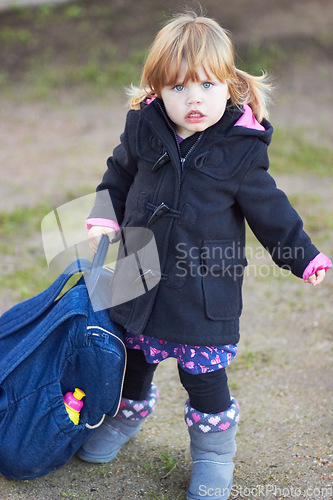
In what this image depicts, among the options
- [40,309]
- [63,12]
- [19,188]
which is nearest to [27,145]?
[19,188]

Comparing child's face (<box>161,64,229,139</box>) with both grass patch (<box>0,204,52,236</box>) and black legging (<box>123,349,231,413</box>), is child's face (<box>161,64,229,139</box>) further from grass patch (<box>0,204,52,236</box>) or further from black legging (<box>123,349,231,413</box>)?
grass patch (<box>0,204,52,236</box>)

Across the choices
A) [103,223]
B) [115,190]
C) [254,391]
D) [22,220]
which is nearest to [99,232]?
[103,223]

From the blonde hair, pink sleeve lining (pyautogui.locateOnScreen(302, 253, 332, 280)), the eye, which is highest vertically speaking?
the blonde hair

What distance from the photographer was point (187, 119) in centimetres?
202

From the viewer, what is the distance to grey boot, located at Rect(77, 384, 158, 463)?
245 cm

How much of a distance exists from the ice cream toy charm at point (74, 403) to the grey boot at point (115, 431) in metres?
0.26

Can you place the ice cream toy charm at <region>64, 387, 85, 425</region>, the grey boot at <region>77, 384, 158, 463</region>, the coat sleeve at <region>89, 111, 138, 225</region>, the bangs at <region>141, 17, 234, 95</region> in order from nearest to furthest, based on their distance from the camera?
1. the bangs at <region>141, 17, 234, 95</region>
2. the ice cream toy charm at <region>64, 387, 85, 425</region>
3. the coat sleeve at <region>89, 111, 138, 225</region>
4. the grey boot at <region>77, 384, 158, 463</region>

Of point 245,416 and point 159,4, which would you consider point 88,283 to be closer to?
point 245,416

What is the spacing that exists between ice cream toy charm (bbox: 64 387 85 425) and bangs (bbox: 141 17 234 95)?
104 cm

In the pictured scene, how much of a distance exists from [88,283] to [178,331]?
0.37 m

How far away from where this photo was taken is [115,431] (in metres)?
2.48

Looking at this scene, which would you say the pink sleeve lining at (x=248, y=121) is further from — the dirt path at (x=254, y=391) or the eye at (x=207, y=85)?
the dirt path at (x=254, y=391)

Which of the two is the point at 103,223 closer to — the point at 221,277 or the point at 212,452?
the point at 221,277

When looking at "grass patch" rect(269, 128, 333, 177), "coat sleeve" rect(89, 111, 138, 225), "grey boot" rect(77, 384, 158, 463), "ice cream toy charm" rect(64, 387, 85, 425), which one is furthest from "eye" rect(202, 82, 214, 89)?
"grass patch" rect(269, 128, 333, 177)
